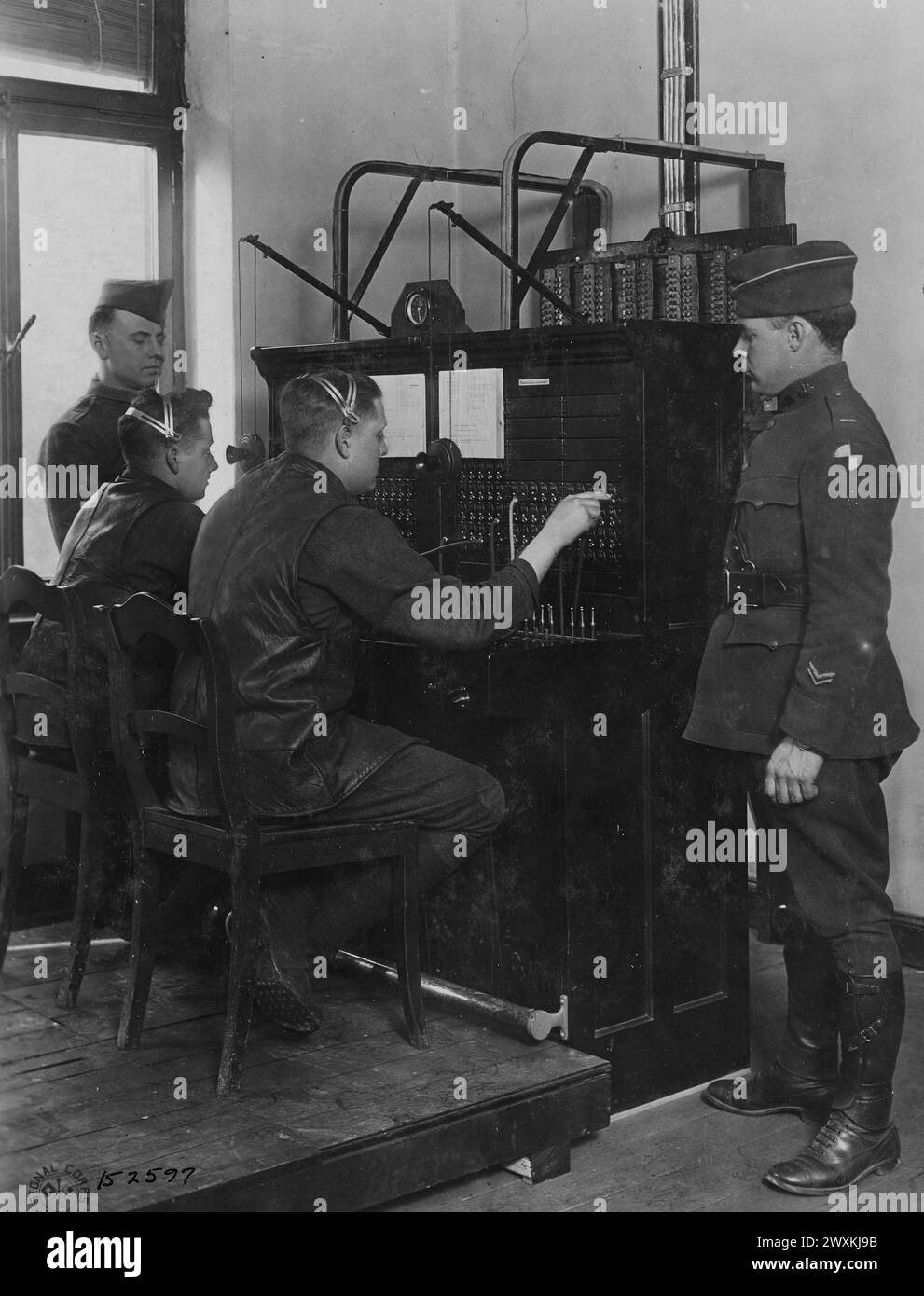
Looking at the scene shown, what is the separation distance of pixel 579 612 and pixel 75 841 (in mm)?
1334

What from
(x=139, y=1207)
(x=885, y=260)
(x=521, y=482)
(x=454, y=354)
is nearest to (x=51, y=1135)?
(x=139, y=1207)

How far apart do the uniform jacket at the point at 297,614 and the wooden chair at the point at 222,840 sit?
74mm

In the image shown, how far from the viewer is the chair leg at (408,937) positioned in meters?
3.51

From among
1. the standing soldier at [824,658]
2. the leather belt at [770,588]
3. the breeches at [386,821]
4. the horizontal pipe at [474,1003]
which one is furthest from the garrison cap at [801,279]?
the horizontal pipe at [474,1003]

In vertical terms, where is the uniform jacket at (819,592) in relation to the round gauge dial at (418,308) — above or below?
below

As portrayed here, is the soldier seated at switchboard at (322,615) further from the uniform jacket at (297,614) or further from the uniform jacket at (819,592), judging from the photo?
the uniform jacket at (819,592)

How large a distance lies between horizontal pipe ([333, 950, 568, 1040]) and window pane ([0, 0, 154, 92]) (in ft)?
6.73

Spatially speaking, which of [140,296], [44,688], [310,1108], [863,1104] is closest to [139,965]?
[310,1108]

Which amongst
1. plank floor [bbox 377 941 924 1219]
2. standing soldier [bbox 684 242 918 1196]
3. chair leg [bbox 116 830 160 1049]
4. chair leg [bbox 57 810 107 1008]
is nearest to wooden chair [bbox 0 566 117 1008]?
chair leg [bbox 57 810 107 1008]

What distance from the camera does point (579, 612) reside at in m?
3.77

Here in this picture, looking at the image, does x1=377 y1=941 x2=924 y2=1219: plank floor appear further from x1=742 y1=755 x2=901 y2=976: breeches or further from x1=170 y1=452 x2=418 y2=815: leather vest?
x1=170 y1=452 x2=418 y2=815: leather vest

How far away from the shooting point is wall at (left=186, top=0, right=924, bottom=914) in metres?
3.64

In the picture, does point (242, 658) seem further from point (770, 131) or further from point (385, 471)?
point (770, 131)

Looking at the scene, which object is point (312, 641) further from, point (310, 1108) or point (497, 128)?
point (497, 128)
